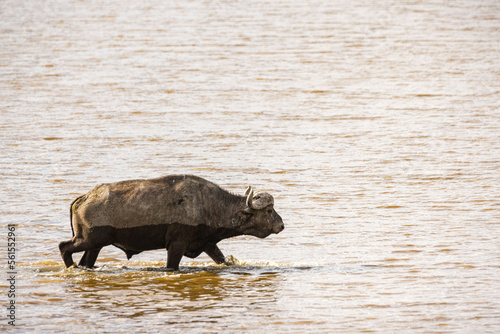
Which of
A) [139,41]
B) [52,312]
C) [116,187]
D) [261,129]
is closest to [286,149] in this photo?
[261,129]

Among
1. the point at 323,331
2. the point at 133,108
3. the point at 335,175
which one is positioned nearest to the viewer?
the point at 323,331

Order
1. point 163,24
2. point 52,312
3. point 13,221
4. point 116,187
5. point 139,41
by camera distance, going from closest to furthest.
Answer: point 52,312
point 116,187
point 13,221
point 139,41
point 163,24

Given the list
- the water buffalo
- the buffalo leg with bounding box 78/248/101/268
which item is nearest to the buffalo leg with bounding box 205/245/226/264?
the water buffalo

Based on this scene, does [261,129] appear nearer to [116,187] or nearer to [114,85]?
A: [114,85]

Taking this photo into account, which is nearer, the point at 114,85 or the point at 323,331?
the point at 323,331

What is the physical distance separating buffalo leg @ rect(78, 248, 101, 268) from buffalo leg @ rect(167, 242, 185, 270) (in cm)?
92

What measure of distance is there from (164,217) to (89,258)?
1.19m

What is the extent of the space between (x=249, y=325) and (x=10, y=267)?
13.6 feet

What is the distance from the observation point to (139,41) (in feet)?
125

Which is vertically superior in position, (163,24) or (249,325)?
(163,24)

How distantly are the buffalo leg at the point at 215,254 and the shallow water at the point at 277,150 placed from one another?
0.12m

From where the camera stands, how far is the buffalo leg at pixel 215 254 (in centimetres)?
1434

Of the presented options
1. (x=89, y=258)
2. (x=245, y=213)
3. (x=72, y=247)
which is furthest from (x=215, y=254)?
(x=72, y=247)

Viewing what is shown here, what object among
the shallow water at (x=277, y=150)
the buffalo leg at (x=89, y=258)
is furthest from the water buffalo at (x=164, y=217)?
the shallow water at (x=277, y=150)
